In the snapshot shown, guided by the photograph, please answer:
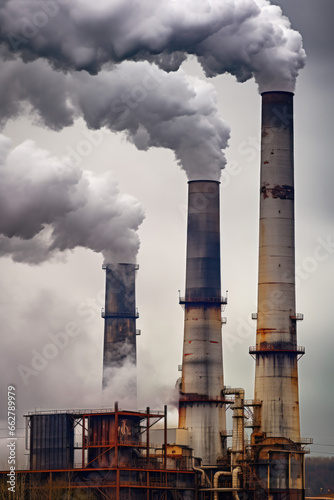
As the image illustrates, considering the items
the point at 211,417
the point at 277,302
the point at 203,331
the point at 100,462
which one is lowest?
the point at 100,462

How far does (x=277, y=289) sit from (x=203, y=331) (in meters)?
7.15

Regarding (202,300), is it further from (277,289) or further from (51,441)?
(51,441)

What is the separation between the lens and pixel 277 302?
3204 inches

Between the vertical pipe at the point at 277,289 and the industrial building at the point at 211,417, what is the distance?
0.19 feet

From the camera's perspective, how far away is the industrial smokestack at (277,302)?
3189 inches

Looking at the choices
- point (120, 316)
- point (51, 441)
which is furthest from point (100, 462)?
point (120, 316)

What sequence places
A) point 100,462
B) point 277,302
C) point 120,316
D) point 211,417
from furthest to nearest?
point 120,316
point 211,417
point 277,302
point 100,462

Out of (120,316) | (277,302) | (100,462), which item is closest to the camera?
(100,462)

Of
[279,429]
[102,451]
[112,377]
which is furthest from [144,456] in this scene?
[112,377]

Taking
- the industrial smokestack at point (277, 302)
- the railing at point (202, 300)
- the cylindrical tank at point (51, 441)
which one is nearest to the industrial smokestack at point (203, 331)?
the railing at point (202, 300)

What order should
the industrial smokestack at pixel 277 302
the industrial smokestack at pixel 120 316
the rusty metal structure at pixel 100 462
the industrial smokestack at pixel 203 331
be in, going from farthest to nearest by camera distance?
the industrial smokestack at pixel 120 316 < the industrial smokestack at pixel 203 331 < the industrial smokestack at pixel 277 302 < the rusty metal structure at pixel 100 462

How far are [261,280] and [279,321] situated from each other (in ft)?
8.45

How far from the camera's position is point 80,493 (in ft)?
243

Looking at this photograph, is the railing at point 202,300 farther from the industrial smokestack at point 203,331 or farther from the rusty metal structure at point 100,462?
the rusty metal structure at point 100,462
